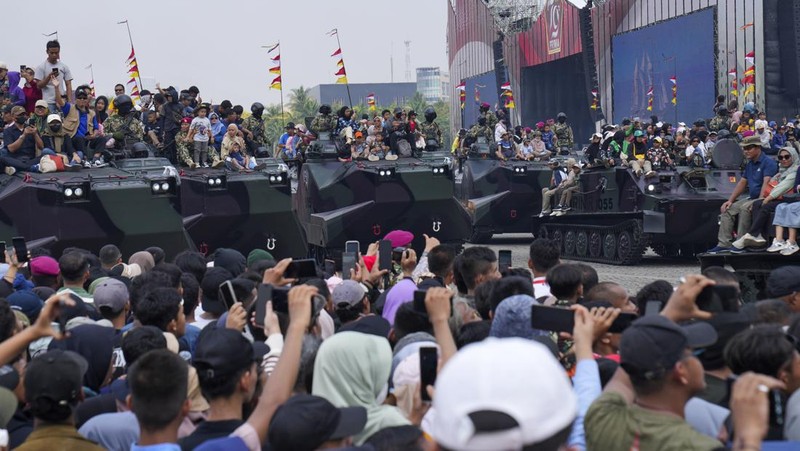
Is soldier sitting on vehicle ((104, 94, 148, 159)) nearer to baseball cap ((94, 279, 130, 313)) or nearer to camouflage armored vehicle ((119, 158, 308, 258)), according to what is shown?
camouflage armored vehicle ((119, 158, 308, 258))

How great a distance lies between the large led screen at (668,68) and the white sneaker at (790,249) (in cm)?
2375

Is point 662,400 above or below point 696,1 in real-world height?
below

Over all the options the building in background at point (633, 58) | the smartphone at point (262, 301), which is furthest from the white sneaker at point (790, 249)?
the building in background at point (633, 58)

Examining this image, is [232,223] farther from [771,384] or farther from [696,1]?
[696,1]

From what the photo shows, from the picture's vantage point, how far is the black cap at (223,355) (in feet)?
14.6

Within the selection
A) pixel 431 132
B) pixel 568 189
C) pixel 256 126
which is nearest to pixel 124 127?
pixel 256 126

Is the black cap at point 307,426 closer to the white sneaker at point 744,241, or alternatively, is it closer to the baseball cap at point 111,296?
the baseball cap at point 111,296

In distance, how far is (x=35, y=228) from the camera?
14797 mm

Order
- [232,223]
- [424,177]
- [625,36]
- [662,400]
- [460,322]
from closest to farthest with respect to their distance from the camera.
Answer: [662,400]
[460,322]
[232,223]
[424,177]
[625,36]

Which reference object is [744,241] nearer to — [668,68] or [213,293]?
[213,293]

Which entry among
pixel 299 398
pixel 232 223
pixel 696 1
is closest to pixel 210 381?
pixel 299 398

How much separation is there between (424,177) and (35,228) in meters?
7.10

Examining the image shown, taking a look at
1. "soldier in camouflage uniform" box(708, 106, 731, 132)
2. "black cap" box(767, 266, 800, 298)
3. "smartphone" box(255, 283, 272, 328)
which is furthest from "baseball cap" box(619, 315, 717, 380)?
"soldier in camouflage uniform" box(708, 106, 731, 132)

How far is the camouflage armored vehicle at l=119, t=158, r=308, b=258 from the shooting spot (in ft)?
56.8
